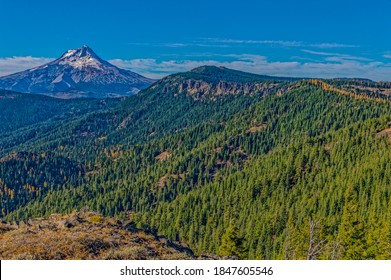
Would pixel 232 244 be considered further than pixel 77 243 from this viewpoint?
Yes

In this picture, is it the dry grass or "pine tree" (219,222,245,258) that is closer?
the dry grass

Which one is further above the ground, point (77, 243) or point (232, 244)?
point (77, 243)

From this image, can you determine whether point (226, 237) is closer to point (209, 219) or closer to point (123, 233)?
point (123, 233)

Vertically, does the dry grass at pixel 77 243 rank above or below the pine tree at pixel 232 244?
above

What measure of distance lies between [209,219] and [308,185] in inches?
2096

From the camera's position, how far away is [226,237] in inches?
2500

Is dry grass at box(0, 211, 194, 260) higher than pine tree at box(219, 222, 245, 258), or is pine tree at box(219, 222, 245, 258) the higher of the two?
dry grass at box(0, 211, 194, 260)

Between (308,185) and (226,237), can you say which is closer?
(226,237)

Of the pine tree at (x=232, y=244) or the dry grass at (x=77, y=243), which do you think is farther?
the pine tree at (x=232, y=244)
